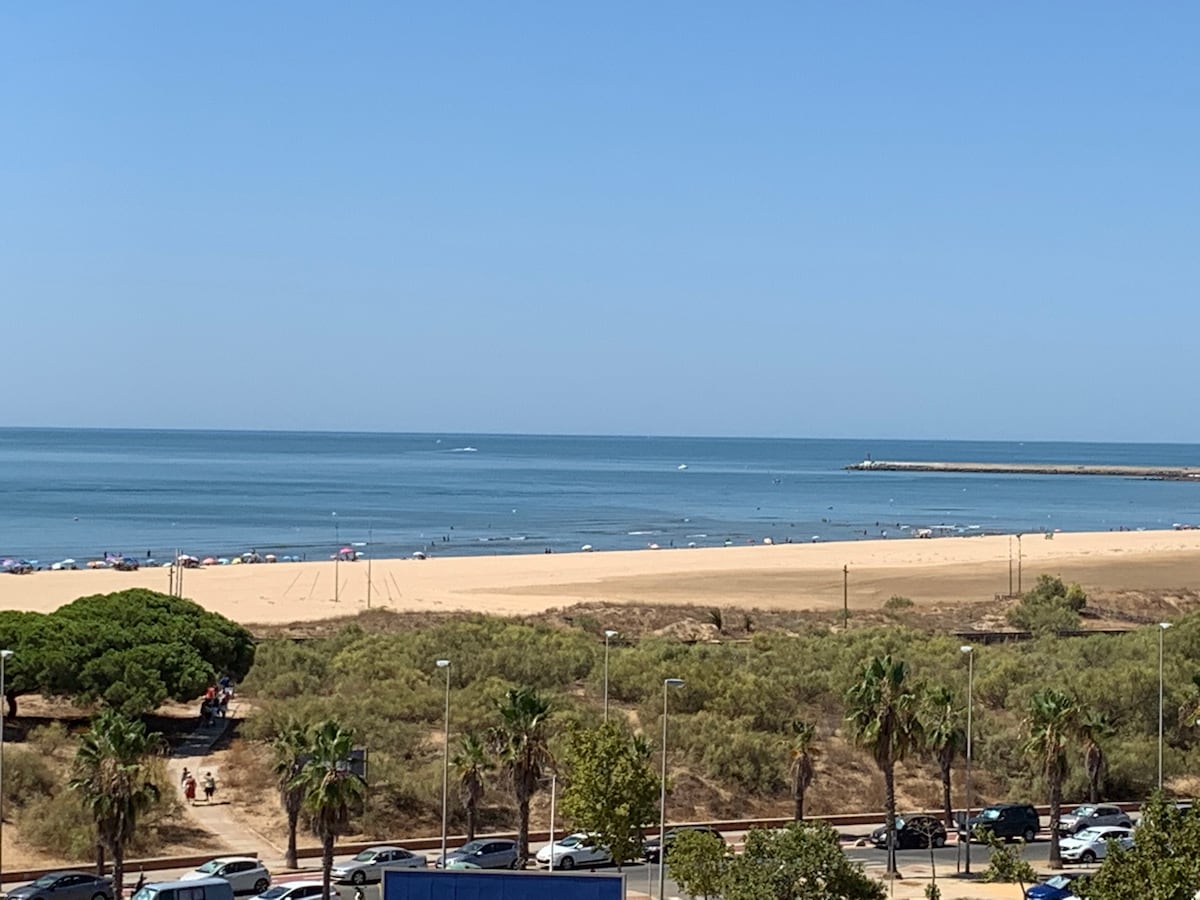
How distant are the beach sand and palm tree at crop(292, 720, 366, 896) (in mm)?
45527

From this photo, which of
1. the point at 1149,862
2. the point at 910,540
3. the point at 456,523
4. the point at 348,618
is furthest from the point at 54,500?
the point at 1149,862

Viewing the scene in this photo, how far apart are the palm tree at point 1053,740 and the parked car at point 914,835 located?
10.8 ft

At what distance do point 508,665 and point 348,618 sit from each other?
22990 millimetres

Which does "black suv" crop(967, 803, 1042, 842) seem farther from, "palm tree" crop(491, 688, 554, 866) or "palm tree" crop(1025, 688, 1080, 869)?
"palm tree" crop(491, 688, 554, 866)

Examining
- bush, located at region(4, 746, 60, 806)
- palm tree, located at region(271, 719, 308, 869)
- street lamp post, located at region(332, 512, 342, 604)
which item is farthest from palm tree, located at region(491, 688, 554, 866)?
street lamp post, located at region(332, 512, 342, 604)

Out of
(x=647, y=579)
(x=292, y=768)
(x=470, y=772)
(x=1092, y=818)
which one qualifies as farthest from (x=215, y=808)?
(x=647, y=579)

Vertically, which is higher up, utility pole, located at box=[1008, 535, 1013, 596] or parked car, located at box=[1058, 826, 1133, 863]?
utility pole, located at box=[1008, 535, 1013, 596]

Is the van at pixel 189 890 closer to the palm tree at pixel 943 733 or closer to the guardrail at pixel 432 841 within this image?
the guardrail at pixel 432 841

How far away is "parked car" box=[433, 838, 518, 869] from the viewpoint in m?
38.3

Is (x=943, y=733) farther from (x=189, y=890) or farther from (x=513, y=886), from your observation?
(x=513, y=886)

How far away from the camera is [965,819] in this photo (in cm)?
4316

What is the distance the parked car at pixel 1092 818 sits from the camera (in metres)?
43.4

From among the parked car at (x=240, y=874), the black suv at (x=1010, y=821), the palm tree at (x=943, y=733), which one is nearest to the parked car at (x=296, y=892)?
the parked car at (x=240, y=874)

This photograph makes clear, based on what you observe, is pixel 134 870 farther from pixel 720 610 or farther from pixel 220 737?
pixel 720 610
